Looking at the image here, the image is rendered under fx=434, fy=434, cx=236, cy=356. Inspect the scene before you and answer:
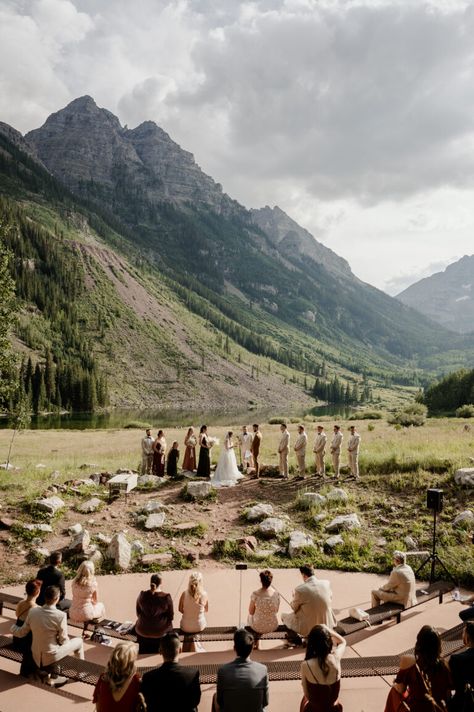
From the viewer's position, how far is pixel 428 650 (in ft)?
16.6

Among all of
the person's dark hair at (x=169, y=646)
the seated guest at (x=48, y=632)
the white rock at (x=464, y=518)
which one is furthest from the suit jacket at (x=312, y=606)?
the white rock at (x=464, y=518)

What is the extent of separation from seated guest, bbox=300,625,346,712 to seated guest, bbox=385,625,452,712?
0.69 meters

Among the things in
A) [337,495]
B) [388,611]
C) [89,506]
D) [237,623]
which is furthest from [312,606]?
[89,506]

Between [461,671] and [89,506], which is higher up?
[461,671]

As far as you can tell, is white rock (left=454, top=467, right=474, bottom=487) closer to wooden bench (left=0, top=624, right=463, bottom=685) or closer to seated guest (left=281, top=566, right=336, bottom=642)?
wooden bench (left=0, top=624, right=463, bottom=685)

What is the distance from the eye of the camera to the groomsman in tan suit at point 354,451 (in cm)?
1853

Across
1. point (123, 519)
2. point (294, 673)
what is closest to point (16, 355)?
point (123, 519)

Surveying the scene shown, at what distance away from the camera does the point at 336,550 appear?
12.5m

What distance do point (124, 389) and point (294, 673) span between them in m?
152

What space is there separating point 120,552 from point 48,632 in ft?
17.7

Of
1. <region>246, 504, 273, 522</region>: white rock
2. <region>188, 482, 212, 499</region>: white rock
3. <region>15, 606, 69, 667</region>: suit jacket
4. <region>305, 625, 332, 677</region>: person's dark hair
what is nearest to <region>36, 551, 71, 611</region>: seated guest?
<region>15, 606, 69, 667</region>: suit jacket

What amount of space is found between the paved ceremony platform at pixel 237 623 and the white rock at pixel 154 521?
261 centimetres

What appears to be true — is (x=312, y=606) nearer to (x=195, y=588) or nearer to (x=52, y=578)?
(x=195, y=588)

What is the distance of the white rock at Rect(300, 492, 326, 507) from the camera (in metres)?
15.7
